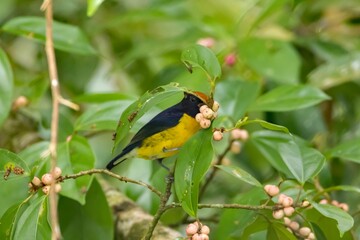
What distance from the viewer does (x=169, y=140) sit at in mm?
1176

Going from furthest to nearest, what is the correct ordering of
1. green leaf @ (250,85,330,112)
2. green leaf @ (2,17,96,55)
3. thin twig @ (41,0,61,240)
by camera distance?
1. green leaf @ (2,17,96,55)
2. green leaf @ (250,85,330,112)
3. thin twig @ (41,0,61,240)

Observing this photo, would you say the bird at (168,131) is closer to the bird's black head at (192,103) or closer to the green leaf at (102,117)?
the bird's black head at (192,103)

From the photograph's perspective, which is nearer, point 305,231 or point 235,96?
point 305,231

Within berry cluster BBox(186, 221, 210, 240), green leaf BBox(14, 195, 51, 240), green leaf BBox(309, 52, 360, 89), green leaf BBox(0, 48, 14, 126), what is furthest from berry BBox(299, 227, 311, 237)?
green leaf BBox(309, 52, 360, 89)

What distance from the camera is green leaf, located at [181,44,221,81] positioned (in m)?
1.10

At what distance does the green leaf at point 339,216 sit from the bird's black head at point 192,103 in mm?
237

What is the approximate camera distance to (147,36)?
102 inches

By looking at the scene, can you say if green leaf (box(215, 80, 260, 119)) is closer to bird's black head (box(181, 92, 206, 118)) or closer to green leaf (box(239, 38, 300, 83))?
green leaf (box(239, 38, 300, 83))

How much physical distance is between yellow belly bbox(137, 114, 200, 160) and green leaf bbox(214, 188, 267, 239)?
0.19m

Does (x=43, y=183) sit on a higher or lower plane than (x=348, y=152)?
higher

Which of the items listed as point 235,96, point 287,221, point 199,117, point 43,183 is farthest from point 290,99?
point 43,183

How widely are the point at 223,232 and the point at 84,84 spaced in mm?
1071

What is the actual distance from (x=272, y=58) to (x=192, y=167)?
0.81 m

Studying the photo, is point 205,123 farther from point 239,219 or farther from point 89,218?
point 89,218
